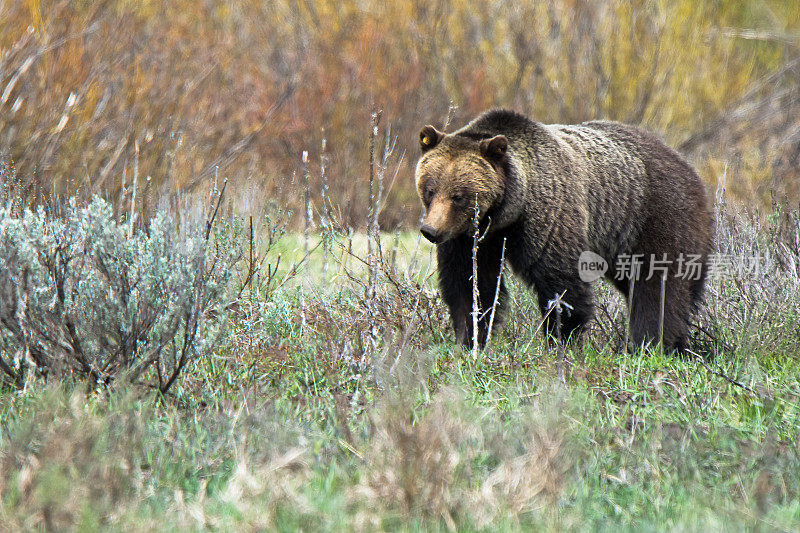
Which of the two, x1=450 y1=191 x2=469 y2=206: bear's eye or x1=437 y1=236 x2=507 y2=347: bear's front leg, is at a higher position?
x1=450 y1=191 x2=469 y2=206: bear's eye

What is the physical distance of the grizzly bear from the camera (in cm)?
496

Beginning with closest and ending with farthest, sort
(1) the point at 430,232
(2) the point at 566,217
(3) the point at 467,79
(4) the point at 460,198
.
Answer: (1) the point at 430,232, (4) the point at 460,198, (2) the point at 566,217, (3) the point at 467,79

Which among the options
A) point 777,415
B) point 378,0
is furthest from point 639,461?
point 378,0

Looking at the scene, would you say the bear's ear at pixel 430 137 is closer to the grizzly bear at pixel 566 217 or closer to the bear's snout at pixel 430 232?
the grizzly bear at pixel 566 217

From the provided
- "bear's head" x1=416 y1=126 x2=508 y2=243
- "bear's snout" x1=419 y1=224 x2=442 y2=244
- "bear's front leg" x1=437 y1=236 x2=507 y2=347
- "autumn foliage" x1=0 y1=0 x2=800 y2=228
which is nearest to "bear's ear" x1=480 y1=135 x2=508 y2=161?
"bear's head" x1=416 y1=126 x2=508 y2=243

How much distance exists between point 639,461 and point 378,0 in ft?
36.6

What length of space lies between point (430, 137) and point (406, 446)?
8.80 feet

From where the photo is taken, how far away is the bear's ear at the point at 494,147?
4.87m

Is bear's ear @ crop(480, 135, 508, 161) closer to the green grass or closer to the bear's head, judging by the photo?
the bear's head

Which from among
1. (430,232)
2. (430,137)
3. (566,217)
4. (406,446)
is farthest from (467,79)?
(406,446)

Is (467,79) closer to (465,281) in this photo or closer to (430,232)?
(465,281)

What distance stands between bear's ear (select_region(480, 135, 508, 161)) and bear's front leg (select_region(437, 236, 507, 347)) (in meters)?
0.50

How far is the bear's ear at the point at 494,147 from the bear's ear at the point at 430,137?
324mm

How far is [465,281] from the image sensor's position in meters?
5.09
